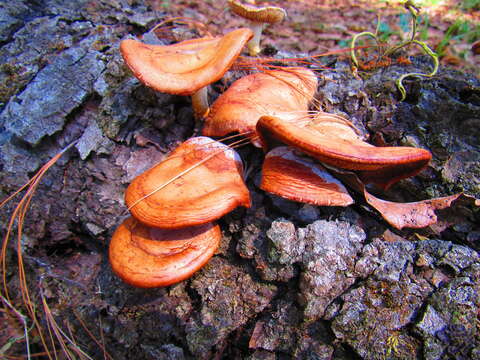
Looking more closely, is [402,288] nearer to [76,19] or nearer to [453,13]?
[76,19]

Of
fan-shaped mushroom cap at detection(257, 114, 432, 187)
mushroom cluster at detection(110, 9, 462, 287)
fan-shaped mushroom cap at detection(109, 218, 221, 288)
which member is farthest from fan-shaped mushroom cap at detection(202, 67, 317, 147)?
fan-shaped mushroom cap at detection(109, 218, 221, 288)

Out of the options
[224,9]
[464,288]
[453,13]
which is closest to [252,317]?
[464,288]

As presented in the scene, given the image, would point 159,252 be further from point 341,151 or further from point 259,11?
point 259,11

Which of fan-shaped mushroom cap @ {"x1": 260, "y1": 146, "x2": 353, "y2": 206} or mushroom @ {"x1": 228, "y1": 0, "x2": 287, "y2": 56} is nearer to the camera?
fan-shaped mushroom cap @ {"x1": 260, "y1": 146, "x2": 353, "y2": 206}

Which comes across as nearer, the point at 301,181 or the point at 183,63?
the point at 301,181

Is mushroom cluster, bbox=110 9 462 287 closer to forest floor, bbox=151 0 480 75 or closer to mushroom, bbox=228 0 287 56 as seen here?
mushroom, bbox=228 0 287 56

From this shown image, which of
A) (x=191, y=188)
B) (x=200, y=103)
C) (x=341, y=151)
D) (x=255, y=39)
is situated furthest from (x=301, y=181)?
(x=255, y=39)
